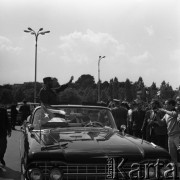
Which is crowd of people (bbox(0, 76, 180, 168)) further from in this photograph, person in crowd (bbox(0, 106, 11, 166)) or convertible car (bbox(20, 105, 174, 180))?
convertible car (bbox(20, 105, 174, 180))

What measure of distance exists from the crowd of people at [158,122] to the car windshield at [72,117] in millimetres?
770

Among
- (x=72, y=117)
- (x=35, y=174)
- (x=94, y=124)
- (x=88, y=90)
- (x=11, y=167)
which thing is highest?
(x=88, y=90)

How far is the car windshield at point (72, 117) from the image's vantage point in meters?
6.18

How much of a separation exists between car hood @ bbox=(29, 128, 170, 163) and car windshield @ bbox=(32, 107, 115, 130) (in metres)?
0.82

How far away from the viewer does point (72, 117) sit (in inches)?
257

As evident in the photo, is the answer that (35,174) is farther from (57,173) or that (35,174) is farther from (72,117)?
(72,117)

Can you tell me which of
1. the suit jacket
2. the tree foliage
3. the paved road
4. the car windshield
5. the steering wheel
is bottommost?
the paved road

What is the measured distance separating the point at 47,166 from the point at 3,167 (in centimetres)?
498

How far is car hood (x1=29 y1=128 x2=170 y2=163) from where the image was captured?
4426 mm

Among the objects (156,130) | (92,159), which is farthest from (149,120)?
(92,159)

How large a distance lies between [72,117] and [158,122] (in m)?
3.47

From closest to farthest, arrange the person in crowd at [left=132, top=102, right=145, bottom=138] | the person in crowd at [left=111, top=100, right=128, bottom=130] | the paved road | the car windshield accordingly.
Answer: the car windshield, the paved road, the person in crowd at [left=132, top=102, right=145, bottom=138], the person in crowd at [left=111, top=100, right=128, bottom=130]

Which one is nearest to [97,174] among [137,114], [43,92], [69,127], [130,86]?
[69,127]

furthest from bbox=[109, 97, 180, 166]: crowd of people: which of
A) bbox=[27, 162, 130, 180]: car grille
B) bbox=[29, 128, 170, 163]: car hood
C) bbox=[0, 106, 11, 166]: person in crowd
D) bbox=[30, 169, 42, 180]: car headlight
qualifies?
bbox=[0, 106, 11, 166]: person in crowd
